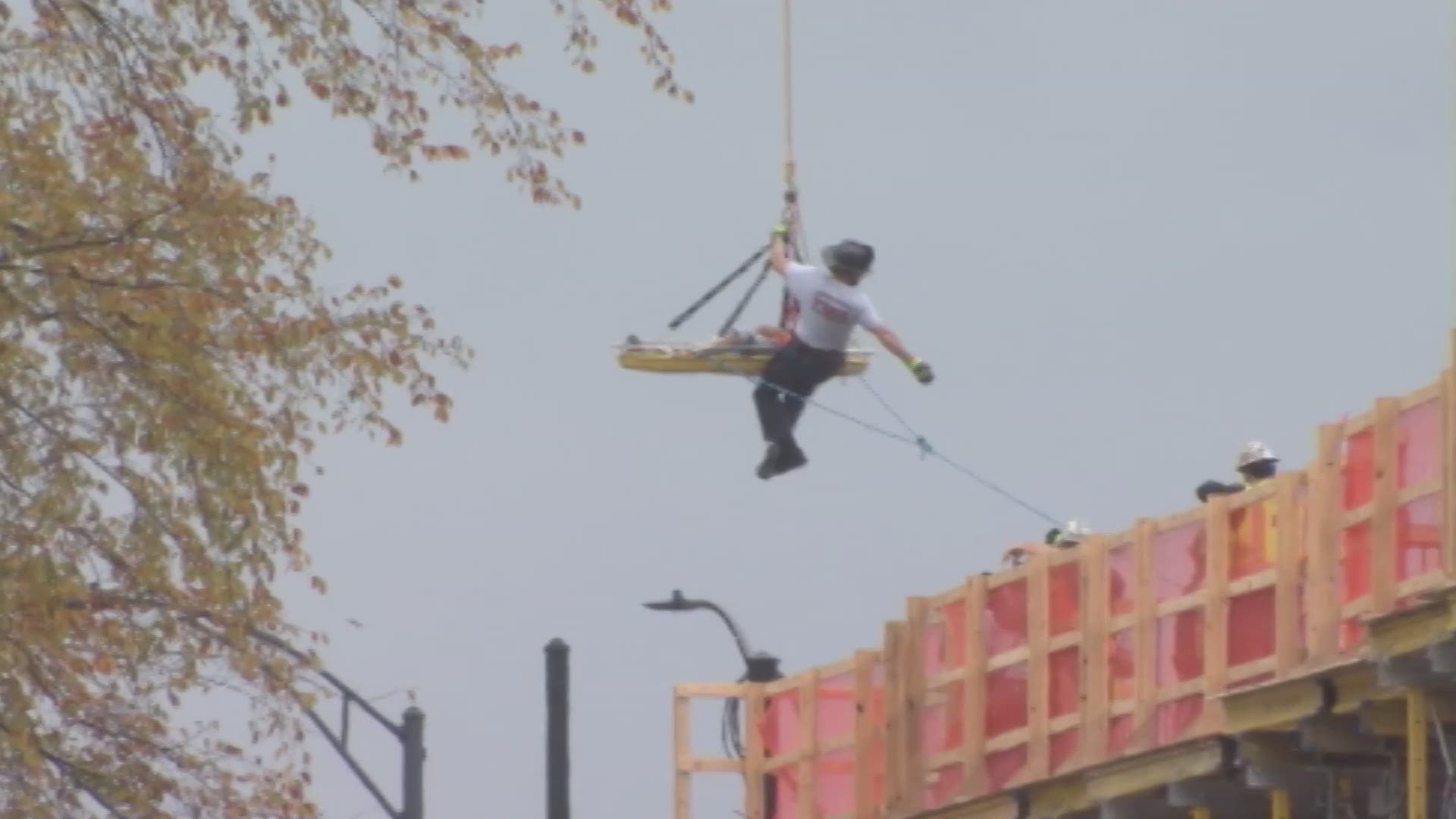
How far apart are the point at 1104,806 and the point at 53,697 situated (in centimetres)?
590

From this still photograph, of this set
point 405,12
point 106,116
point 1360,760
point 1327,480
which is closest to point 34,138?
point 106,116

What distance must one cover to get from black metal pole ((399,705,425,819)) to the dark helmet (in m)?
4.07

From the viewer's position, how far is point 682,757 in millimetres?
26781

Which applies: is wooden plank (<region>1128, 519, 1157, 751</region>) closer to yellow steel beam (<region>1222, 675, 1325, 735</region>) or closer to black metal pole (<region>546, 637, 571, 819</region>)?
yellow steel beam (<region>1222, 675, 1325, 735</region>)

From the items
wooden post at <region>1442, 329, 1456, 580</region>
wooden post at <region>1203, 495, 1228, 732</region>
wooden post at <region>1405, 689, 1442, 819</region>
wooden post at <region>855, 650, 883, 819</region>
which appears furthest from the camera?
wooden post at <region>855, 650, 883, 819</region>

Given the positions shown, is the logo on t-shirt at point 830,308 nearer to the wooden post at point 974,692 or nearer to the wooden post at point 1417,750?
the wooden post at point 974,692

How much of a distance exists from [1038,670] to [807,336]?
2.89 meters

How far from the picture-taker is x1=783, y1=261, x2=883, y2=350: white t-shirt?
23062 mm

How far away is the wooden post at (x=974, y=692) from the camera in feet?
73.4

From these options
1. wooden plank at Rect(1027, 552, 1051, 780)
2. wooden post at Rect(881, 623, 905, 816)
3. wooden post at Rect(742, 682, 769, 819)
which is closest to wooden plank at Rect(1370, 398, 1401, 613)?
wooden plank at Rect(1027, 552, 1051, 780)

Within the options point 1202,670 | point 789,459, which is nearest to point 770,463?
point 789,459

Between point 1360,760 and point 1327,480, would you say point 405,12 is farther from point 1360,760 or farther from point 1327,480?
point 1360,760

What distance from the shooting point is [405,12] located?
59.1ft

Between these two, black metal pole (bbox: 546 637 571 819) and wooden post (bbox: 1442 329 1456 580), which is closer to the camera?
wooden post (bbox: 1442 329 1456 580)
